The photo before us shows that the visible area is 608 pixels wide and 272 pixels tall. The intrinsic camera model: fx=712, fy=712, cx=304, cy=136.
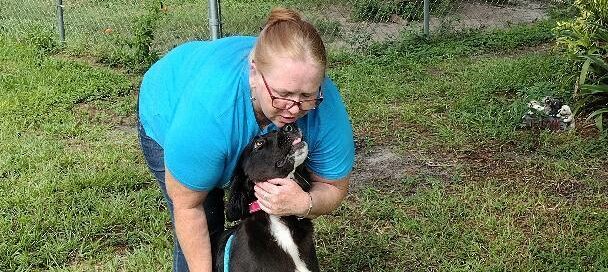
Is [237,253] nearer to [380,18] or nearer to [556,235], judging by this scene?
[556,235]

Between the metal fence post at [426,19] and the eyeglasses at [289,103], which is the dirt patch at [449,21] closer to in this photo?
the metal fence post at [426,19]

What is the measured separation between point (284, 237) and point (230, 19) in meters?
6.82

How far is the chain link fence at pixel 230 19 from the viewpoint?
869 centimetres

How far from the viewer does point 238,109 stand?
239 centimetres

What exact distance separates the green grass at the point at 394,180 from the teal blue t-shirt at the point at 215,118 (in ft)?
4.43

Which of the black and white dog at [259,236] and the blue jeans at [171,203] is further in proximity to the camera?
the blue jeans at [171,203]

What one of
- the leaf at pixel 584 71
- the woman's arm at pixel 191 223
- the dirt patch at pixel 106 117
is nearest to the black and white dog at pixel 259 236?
the woman's arm at pixel 191 223

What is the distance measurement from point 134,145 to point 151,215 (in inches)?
52.9

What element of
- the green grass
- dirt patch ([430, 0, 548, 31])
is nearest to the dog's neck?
the green grass

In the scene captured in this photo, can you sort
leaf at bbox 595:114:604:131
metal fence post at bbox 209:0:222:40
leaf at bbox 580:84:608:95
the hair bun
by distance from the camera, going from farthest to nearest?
metal fence post at bbox 209:0:222:40, leaf at bbox 580:84:608:95, leaf at bbox 595:114:604:131, the hair bun

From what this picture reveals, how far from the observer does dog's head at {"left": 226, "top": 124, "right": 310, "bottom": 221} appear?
2479 millimetres

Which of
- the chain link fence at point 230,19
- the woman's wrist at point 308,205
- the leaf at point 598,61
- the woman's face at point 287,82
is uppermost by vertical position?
the woman's face at point 287,82

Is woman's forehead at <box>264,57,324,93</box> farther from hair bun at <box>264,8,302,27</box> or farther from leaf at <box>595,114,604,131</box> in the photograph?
leaf at <box>595,114,604,131</box>

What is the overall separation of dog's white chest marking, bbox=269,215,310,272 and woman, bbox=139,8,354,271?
140mm
